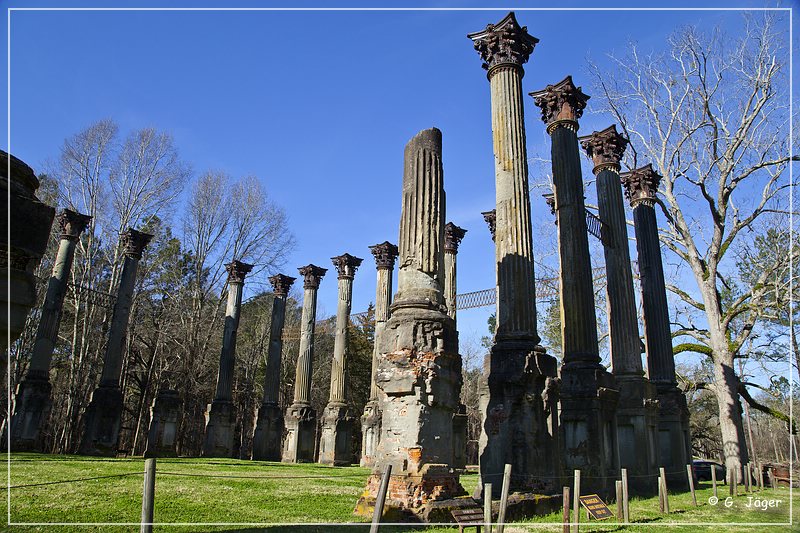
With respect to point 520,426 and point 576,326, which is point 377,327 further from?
point 520,426

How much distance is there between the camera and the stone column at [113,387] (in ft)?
70.5

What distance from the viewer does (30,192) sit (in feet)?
15.2

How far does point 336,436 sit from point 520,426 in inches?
671

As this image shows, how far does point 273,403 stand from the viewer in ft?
93.6

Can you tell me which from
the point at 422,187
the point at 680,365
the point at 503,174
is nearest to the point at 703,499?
the point at 503,174

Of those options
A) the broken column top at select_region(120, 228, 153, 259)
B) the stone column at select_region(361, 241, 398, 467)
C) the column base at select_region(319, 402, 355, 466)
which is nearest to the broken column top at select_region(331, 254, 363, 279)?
the stone column at select_region(361, 241, 398, 467)

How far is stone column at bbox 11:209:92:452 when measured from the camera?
67.5ft

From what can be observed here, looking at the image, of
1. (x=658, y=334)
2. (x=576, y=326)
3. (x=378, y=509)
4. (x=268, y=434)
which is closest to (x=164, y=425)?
(x=268, y=434)

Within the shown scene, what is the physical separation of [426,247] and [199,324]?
2413cm

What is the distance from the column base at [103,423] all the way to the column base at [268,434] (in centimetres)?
709

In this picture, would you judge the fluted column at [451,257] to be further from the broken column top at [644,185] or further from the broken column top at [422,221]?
the broken column top at [422,221]

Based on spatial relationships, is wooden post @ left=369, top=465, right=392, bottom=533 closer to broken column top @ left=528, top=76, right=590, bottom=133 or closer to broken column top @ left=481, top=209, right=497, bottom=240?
broken column top @ left=528, top=76, right=590, bottom=133

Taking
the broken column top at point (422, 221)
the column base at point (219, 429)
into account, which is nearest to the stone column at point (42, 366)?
the column base at point (219, 429)

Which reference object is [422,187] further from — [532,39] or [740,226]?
[740,226]
